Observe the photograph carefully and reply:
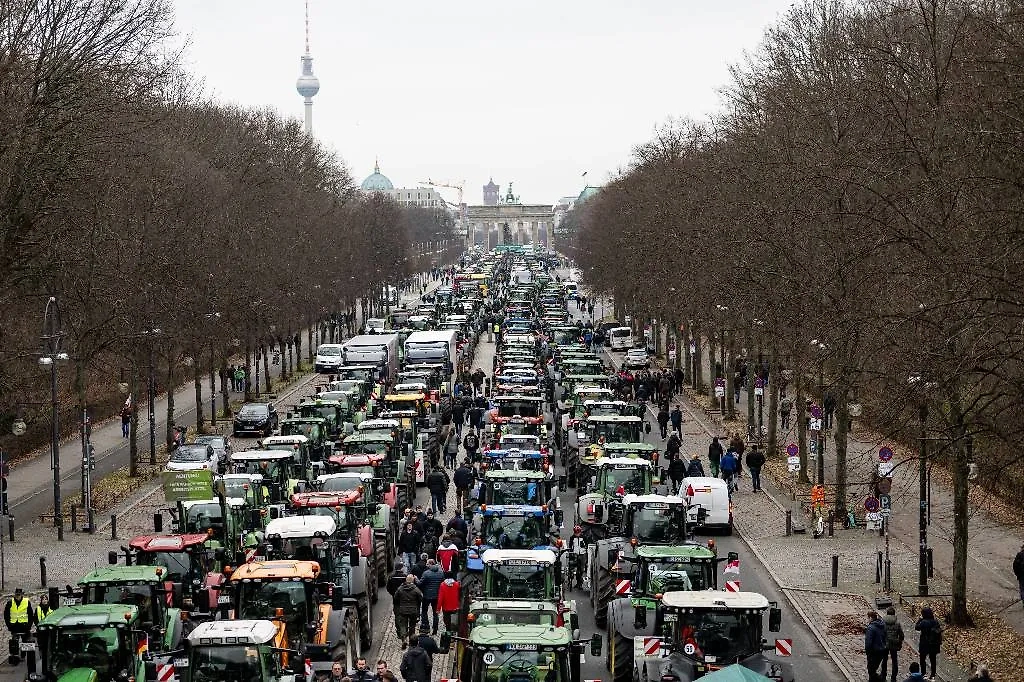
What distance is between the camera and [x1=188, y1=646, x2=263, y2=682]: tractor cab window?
19656 millimetres

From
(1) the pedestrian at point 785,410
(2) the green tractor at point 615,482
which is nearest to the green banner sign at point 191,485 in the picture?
(2) the green tractor at point 615,482

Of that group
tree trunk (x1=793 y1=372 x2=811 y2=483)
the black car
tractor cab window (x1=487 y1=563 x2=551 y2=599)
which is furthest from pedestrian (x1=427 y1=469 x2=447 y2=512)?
the black car

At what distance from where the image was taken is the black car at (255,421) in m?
56.9

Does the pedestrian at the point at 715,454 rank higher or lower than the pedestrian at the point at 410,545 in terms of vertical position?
lower

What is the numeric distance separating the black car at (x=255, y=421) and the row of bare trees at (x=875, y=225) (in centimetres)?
1557

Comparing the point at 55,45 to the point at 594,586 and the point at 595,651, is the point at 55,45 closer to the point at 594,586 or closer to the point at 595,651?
the point at 594,586

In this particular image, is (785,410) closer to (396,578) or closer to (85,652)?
(396,578)

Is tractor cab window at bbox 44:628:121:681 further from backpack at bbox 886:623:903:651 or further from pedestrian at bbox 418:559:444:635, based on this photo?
backpack at bbox 886:623:903:651

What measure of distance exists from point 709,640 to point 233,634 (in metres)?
6.07

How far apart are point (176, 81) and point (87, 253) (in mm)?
36655

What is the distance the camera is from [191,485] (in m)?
36.8

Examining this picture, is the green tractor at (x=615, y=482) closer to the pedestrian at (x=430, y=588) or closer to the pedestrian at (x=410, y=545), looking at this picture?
the pedestrian at (x=410, y=545)

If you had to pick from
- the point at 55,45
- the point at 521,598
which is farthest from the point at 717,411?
the point at 521,598

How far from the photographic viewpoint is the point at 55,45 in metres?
36.9
